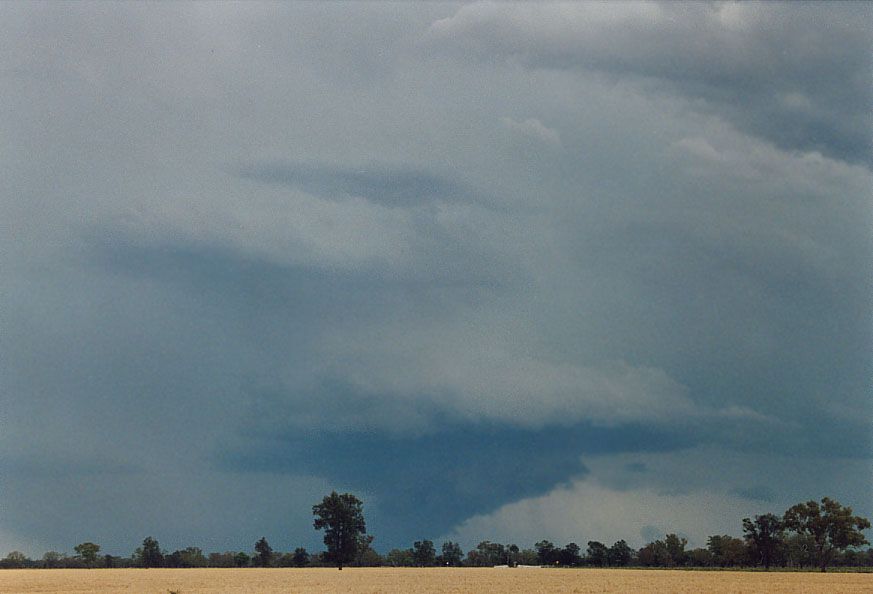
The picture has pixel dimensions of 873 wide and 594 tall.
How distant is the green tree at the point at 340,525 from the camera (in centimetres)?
18712

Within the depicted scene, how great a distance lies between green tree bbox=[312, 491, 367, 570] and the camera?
187 metres

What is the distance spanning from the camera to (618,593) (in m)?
73.0

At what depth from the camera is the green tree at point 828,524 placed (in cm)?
18912

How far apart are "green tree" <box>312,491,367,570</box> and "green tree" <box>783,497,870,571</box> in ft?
291

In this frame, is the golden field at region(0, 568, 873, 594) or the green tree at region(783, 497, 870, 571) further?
the green tree at region(783, 497, 870, 571)

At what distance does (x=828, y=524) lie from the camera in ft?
627

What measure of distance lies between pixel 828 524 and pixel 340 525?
3886 inches

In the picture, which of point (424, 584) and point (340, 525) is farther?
point (340, 525)

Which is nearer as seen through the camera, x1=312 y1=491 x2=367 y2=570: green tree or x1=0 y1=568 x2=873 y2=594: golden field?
x1=0 y1=568 x2=873 y2=594: golden field

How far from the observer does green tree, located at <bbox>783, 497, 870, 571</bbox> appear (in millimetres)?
189125

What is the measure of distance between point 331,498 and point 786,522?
93.7 metres

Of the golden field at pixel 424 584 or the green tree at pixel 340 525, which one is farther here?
the green tree at pixel 340 525

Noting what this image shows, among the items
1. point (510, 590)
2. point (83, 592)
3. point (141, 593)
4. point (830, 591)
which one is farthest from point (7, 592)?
point (830, 591)

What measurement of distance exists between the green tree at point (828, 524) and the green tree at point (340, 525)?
291 ft
